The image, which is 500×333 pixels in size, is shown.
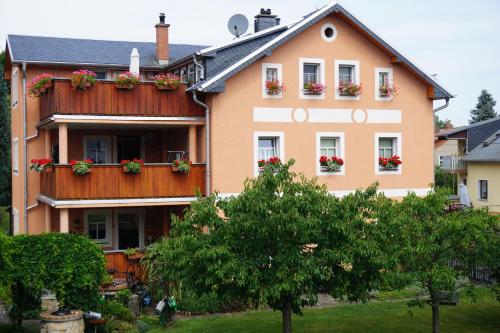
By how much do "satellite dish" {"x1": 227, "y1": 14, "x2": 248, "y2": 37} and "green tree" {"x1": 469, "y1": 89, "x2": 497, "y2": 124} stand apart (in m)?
56.4

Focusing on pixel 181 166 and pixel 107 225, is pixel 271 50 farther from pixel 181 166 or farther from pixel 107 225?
pixel 107 225

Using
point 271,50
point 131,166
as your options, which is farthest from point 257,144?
point 131,166

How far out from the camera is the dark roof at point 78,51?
26.3 meters

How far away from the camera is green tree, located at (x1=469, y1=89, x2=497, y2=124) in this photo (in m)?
77.4

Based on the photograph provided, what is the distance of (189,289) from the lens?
15.2 metres

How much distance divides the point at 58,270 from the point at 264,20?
47.6 feet

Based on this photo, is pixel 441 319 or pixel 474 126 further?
pixel 474 126

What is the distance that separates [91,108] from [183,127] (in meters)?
4.22

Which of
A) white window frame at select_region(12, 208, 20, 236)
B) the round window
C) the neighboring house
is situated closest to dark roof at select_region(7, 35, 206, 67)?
the round window

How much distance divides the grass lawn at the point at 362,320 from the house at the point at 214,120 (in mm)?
4492

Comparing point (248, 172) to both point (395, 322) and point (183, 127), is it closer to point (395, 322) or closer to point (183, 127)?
point (183, 127)

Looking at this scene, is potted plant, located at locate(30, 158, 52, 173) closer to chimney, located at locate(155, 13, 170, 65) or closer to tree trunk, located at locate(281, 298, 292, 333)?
chimney, located at locate(155, 13, 170, 65)

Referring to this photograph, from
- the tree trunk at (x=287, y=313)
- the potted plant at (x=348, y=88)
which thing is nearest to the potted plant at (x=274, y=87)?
the potted plant at (x=348, y=88)

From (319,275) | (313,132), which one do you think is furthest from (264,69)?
(319,275)
